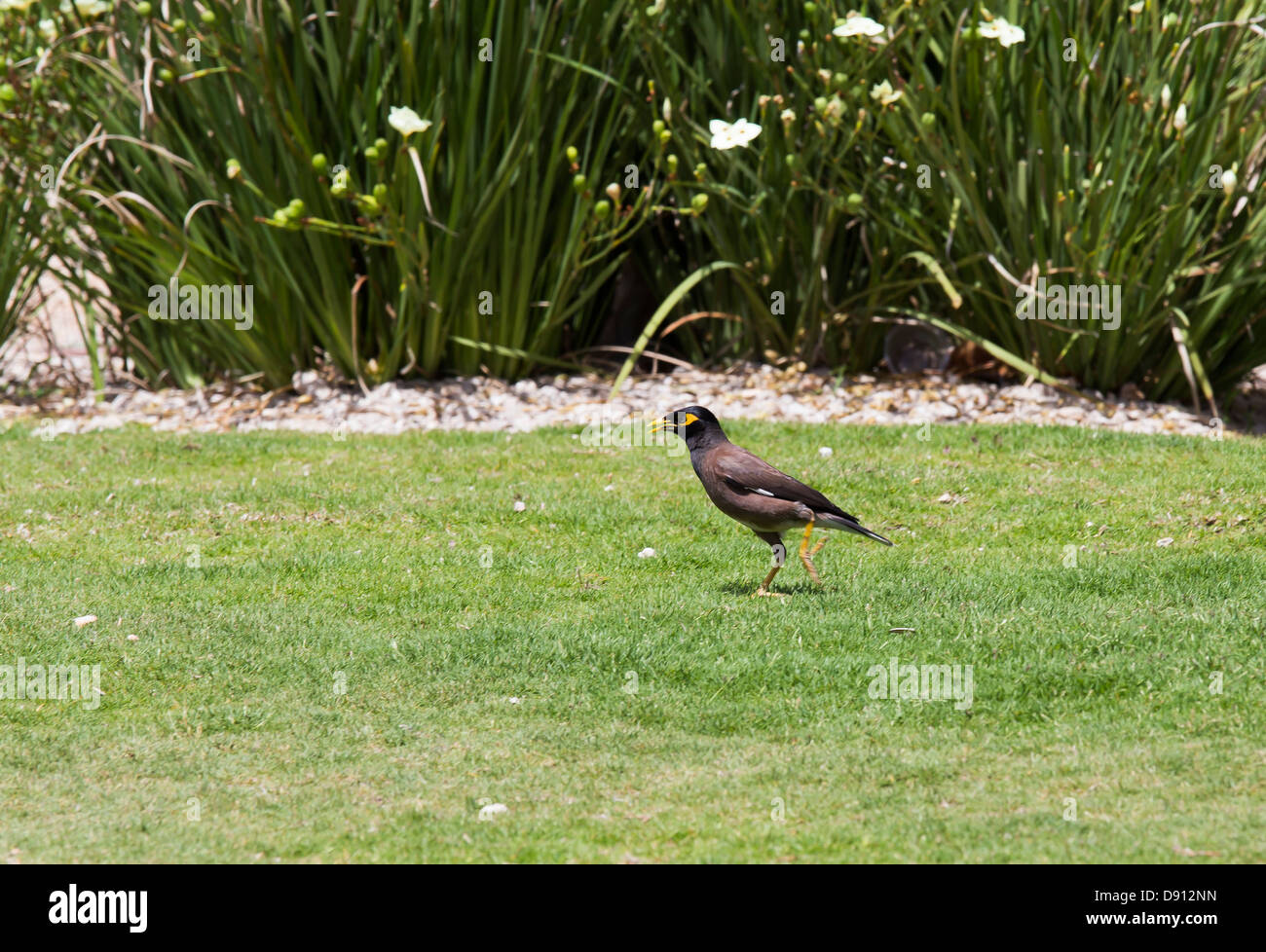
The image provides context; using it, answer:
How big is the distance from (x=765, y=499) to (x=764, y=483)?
0.25 feet

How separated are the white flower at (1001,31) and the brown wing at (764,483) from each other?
3905 mm

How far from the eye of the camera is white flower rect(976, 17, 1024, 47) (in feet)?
29.9

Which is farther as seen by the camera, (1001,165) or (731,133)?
(1001,165)

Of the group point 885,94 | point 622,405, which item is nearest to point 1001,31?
point 885,94

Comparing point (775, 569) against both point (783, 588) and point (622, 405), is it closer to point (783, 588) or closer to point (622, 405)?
point (783, 588)

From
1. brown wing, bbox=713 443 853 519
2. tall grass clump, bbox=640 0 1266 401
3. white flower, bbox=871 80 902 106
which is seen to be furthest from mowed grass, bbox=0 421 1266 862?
white flower, bbox=871 80 902 106

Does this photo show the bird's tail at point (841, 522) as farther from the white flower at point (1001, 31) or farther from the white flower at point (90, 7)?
the white flower at point (90, 7)

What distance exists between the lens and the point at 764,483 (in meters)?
6.64

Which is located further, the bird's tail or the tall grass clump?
the tall grass clump

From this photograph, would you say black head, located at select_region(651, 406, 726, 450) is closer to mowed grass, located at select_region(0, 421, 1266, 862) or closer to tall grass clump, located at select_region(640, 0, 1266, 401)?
mowed grass, located at select_region(0, 421, 1266, 862)

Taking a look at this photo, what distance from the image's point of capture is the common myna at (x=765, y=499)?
6.62m

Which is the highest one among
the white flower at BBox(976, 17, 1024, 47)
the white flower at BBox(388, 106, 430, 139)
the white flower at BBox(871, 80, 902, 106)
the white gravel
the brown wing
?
the white flower at BBox(976, 17, 1024, 47)
